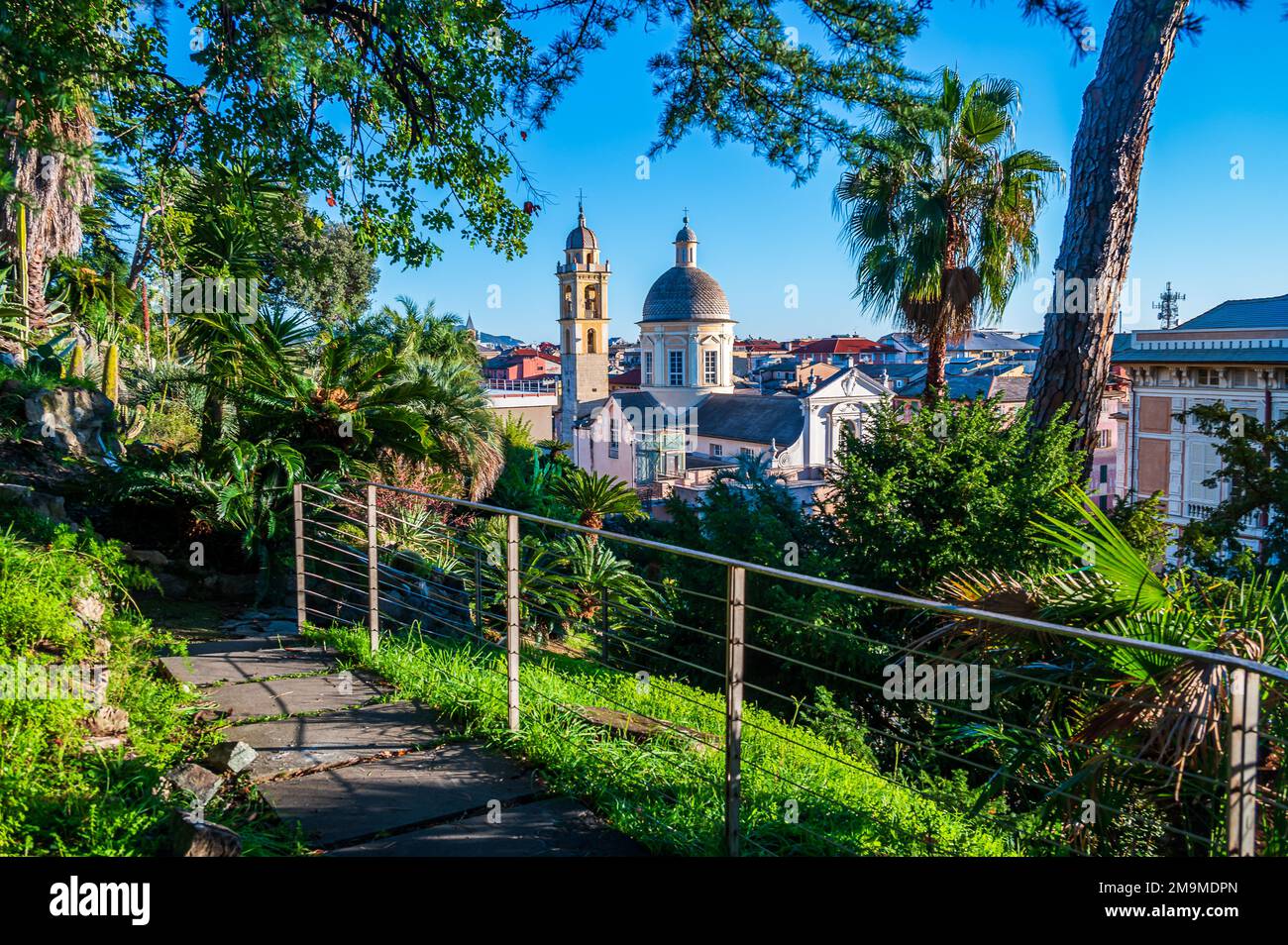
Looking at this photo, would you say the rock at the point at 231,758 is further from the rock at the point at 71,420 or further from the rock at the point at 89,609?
the rock at the point at 71,420

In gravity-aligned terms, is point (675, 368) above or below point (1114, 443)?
above

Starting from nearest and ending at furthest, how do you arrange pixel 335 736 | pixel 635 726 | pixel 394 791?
pixel 394 791
pixel 335 736
pixel 635 726

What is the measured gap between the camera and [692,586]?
1183cm

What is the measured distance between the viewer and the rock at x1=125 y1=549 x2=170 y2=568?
784 cm

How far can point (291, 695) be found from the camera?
4.84 meters

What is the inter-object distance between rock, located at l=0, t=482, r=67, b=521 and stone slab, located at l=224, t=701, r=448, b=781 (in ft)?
12.9

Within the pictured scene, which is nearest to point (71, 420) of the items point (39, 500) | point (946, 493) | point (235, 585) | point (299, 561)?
point (39, 500)

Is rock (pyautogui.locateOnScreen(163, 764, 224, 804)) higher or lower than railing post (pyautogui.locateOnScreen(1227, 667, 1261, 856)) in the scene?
lower

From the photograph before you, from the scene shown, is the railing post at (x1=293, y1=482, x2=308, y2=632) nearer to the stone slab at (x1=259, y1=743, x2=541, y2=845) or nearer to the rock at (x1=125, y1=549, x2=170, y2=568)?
the rock at (x1=125, y1=549, x2=170, y2=568)

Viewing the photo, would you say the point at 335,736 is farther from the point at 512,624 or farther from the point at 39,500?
the point at 39,500

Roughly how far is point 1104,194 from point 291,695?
32.5 ft

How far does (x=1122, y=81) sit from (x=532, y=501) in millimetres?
10268

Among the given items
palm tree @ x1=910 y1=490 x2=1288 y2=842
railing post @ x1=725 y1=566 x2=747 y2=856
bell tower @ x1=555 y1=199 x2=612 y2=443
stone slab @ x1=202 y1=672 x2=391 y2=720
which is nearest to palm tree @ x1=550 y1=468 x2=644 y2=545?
stone slab @ x1=202 y1=672 x2=391 y2=720
